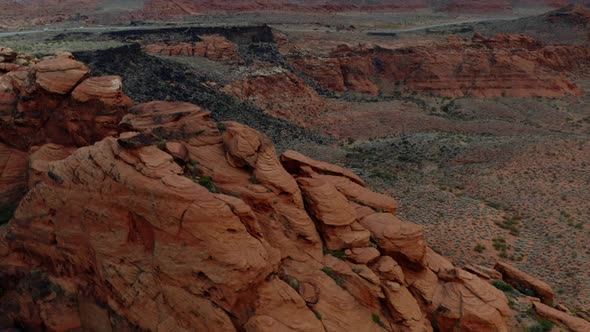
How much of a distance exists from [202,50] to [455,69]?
138ft

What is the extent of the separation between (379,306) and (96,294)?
11333 mm

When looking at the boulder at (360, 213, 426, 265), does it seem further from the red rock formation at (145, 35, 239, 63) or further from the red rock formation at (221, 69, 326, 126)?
the red rock formation at (145, 35, 239, 63)

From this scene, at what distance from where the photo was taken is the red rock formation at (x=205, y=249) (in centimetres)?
1575

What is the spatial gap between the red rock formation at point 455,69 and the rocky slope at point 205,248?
57.5 meters

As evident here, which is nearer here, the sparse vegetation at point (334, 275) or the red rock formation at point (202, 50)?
the sparse vegetation at point (334, 275)

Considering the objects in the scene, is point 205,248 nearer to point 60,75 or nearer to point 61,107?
point 61,107

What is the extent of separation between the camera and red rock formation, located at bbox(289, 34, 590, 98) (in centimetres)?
A: 7356

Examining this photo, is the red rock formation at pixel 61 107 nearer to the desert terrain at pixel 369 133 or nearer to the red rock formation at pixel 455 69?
the desert terrain at pixel 369 133

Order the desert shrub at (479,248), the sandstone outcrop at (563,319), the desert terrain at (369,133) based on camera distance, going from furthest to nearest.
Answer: the desert shrub at (479,248), the sandstone outcrop at (563,319), the desert terrain at (369,133)

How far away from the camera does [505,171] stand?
41156 millimetres

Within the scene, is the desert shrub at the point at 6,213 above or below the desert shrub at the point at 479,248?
above

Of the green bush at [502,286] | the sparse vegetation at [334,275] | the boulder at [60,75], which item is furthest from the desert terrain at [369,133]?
the boulder at [60,75]

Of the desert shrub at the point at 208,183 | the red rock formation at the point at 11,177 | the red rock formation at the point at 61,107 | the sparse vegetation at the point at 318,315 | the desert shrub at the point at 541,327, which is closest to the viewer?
the sparse vegetation at the point at 318,315

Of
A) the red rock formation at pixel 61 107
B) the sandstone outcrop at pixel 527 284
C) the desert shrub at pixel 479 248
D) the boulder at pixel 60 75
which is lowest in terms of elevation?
the desert shrub at pixel 479 248
